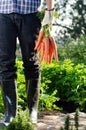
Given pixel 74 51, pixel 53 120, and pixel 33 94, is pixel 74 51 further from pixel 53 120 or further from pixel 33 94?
pixel 33 94

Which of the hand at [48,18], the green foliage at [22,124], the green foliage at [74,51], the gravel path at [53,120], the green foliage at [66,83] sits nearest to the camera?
the green foliage at [22,124]

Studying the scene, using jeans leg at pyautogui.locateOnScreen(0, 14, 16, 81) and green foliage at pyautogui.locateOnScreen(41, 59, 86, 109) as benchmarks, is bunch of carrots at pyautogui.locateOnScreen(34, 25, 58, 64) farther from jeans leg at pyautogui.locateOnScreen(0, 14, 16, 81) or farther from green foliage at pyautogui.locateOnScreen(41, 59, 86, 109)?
green foliage at pyautogui.locateOnScreen(41, 59, 86, 109)

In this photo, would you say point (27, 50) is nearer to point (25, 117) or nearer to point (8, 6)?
point (8, 6)

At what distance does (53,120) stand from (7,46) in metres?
0.99

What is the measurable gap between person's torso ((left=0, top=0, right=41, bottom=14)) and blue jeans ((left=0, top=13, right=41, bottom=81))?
4 centimetres

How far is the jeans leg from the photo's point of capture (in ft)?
14.8

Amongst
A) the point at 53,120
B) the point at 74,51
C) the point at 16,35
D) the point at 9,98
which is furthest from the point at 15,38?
the point at 74,51

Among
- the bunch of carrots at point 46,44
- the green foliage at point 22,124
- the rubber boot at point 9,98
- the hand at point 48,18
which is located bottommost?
the rubber boot at point 9,98

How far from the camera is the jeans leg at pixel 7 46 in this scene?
14.8ft

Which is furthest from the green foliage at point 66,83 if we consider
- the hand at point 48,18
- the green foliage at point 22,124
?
the green foliage at point 22,124

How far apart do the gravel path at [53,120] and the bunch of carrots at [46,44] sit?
61 cm

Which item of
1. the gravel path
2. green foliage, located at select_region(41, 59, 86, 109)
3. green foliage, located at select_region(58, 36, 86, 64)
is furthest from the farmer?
green foliage, located at select_region(58, 36, 86, 64)

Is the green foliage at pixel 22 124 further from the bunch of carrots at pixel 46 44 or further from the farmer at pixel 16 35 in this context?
the bunch of carrots at pixel 46 44

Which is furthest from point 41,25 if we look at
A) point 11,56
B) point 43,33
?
point 11,56
